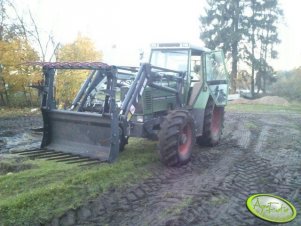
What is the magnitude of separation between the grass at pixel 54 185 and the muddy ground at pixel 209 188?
281 mm

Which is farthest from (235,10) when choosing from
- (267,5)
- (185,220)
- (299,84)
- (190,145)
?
(185,220)

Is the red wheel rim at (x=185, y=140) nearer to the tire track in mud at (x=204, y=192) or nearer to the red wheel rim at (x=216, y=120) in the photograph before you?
the tire track in mud at (x=204, y=192)

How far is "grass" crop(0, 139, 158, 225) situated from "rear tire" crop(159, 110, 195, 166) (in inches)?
20.3

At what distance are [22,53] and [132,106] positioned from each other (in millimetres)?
14635

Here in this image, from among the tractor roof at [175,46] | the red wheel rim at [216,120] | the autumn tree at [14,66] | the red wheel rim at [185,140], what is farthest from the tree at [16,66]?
the red wheel rim at [185,140]

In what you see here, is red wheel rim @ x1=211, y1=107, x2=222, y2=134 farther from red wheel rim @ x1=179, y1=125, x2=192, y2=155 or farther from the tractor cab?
red wheel rim @ x1=179, y1=125, x2=192, y2=155

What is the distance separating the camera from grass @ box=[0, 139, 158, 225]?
4203mm

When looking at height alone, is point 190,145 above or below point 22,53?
below

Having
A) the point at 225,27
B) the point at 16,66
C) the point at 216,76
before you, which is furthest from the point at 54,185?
the point at 225,27

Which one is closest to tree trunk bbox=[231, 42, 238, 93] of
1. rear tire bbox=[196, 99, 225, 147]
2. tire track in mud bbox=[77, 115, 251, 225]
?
rear tire bbox=[196, 99, 225, 147]

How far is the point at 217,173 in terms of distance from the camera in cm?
629

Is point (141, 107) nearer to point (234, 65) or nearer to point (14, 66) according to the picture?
point (14, 66)

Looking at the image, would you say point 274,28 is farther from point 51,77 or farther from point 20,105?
point 51,77

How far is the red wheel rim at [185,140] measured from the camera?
261 inches
